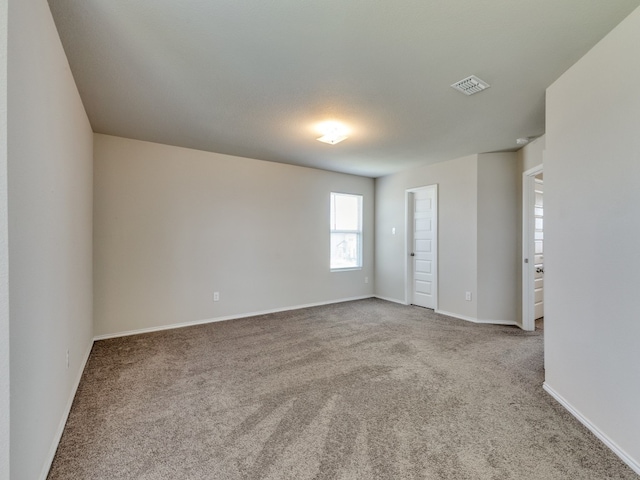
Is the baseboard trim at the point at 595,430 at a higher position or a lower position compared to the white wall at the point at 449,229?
lower

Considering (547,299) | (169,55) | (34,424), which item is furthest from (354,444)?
(169,55)

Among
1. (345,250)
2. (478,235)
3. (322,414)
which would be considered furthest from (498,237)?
(322,414)

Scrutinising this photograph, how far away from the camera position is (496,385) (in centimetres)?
242

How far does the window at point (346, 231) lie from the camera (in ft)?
18.2

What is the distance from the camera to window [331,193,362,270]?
18.2 feet

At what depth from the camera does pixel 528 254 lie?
388 cm

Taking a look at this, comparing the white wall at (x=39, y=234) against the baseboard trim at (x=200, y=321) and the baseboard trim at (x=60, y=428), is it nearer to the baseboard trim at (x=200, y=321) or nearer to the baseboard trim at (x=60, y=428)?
the baseboard trim at (x=60, y=428)

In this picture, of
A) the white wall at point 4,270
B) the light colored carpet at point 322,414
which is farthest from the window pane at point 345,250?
the white wall at point 4,270

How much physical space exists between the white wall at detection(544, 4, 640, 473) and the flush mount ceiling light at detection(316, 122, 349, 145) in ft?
6.11

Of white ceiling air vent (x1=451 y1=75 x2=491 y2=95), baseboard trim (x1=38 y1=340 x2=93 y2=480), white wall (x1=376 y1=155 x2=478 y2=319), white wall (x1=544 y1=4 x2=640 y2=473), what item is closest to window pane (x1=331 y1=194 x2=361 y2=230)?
white wall (x1=376 y1=155 x2=478 y2=319)

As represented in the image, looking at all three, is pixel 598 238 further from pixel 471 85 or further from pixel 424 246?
pixel 424 246

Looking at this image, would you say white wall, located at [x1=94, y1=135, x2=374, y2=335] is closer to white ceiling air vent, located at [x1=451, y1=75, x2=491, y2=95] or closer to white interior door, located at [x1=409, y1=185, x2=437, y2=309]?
white interior door, located at [x1=409, y1=185, x2=437, y2=309]

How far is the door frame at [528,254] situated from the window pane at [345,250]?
2.79m

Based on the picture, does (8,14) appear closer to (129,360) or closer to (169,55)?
(169,55)
